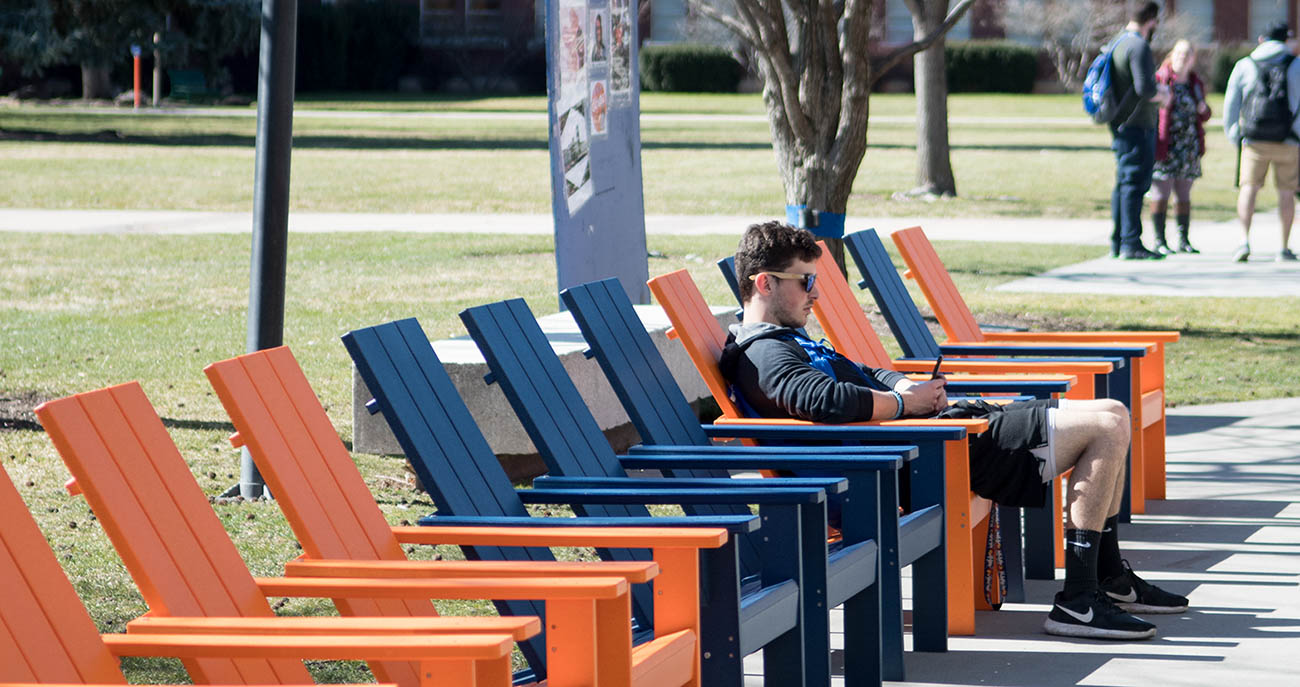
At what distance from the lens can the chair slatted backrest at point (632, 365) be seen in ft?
17.2

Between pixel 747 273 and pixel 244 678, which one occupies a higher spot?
pixel 747 273

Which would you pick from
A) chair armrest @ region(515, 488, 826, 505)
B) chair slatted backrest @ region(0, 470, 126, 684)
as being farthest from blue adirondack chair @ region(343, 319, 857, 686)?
chair slatted backrest @ region(0, 470, 126, 684)

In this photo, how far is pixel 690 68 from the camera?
5909 centimetres

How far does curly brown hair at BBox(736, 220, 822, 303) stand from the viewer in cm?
542

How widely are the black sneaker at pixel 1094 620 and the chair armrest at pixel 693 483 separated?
107 cm

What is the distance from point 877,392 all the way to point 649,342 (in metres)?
0.70

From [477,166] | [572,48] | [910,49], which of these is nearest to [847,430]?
[572,48]

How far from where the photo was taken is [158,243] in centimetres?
1661

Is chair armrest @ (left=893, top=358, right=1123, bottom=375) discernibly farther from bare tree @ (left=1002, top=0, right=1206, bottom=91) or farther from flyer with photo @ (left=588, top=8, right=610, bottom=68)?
bare tree @ (left=1002, top=0, right=1206, bottom=91)

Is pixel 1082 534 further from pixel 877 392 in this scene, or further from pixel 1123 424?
pixel 877 392

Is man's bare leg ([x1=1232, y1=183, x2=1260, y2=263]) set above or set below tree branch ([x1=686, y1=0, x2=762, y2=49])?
below

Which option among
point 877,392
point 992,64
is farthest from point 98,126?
point 877,392

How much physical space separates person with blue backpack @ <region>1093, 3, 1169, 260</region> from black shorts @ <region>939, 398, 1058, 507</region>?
961cm

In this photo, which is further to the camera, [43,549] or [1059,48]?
[1059,48]
